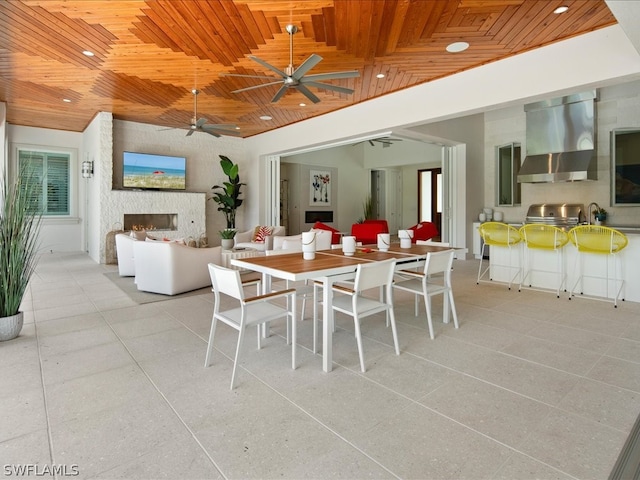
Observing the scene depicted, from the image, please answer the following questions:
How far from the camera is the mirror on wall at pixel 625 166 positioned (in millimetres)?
5969

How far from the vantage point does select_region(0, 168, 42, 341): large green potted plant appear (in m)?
2.90

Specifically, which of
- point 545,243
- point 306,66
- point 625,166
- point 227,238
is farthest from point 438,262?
point 625,166

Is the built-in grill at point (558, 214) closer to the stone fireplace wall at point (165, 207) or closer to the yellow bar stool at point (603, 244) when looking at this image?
the yellow bar stool at point (603, 244)

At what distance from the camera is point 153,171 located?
8047 millimetres

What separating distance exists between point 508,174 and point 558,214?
140 cm

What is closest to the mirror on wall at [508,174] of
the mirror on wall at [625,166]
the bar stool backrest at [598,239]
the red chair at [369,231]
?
the mirror on wall at [625,166]

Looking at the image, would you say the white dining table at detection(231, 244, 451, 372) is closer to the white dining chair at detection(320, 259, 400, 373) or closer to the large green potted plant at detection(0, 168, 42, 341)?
the white dining chair at detection(320, 259, 400, 373)

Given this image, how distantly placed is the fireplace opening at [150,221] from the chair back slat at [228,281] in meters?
6.12

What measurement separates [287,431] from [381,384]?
2.37 ft

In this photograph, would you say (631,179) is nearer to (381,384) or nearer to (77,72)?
(381,384)

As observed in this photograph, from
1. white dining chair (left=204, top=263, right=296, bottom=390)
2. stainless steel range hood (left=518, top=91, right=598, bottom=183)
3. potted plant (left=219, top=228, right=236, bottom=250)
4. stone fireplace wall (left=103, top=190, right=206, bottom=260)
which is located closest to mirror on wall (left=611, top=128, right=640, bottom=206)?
stainless steel range hood (left=518, top=91, right=598, bottom=183)

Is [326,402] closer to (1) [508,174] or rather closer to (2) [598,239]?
(2) [598,239]

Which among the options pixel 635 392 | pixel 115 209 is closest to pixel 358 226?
pixel 115 209

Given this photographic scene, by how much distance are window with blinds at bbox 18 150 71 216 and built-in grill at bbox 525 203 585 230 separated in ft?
34.1
